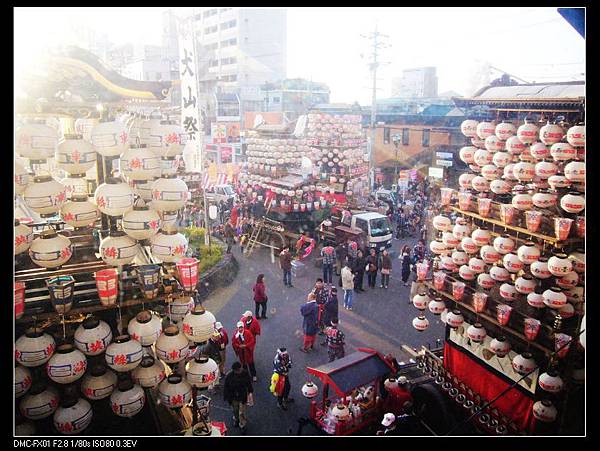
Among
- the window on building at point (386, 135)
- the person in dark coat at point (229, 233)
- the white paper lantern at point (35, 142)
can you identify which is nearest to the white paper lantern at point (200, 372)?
the white paper lantern at point (35, 142)

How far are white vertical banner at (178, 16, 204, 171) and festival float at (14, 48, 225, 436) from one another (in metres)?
7.75

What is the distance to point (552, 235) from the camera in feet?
20.7

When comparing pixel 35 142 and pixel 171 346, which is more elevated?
pixel 35 142

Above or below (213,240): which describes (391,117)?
above

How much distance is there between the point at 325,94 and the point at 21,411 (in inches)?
1567

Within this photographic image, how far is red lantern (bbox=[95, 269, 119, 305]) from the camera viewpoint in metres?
5.14

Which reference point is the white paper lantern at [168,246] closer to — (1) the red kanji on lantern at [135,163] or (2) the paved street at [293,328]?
(1) the red kanji on lantern at [135,163]

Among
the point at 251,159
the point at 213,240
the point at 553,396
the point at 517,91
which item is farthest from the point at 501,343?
the point at 251,159

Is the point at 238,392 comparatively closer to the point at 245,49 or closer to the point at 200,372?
the point at 200,372

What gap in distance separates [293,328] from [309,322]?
4.54ft

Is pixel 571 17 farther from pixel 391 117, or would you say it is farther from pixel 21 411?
pixel 391 117

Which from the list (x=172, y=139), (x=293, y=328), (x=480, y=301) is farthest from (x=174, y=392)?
(x=293, y=328)

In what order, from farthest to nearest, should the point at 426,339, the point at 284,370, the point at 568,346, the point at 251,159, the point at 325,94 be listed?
1. the point at 325,94
2. the point at 251,159
3. the point at 426,339
4. the point at 284,370
5. the point at 568,346

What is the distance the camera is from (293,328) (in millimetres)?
10461
